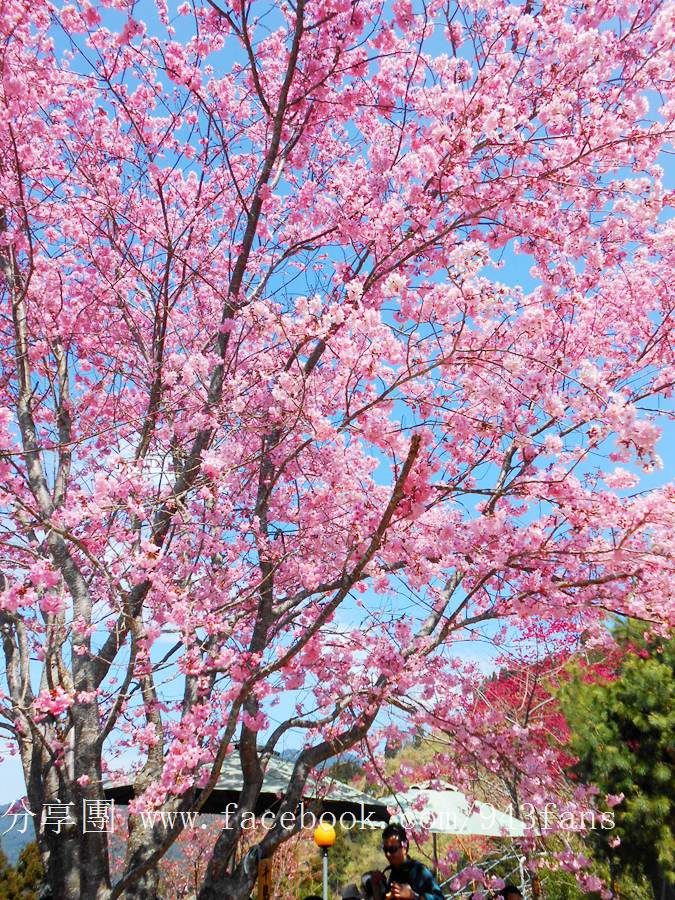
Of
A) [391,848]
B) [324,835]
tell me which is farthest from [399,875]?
[324,835]

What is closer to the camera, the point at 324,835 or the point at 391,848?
the point at 391,848

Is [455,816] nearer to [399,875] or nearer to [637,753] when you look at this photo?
[637,753]

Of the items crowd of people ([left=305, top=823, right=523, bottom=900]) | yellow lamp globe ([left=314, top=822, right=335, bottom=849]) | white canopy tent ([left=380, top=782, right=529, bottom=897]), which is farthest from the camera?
white canopy tent ([left=380, top=782, right=529, bottom=897])

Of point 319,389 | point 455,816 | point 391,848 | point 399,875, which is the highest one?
point 319,389

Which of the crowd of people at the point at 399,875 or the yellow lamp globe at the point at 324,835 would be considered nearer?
the crowd of people at the point at 399,875

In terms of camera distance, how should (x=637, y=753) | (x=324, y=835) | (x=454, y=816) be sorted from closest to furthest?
(x=324, y=835) → (x=637, y=753) → (x=454, y=816)

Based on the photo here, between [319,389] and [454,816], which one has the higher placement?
[319,389]

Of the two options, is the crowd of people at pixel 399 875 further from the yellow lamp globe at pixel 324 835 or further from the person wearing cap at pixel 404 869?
the yellow lamp globe at pixel 324 835

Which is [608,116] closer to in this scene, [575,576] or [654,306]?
[654,306]

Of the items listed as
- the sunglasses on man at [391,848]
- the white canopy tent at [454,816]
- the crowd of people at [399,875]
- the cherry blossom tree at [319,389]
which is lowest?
the white canopy tent at [454,816]

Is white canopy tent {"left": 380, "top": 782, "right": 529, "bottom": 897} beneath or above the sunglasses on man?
beneath

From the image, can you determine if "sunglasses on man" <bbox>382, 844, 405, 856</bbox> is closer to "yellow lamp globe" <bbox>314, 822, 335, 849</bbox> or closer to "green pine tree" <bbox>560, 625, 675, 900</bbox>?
"yellow lamp globe" <bbox>314, 822, 335, 849</bbox>

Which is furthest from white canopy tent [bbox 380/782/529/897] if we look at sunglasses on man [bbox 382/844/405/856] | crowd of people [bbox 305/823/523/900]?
sunglasses on man [bbox 382/844/405/856]

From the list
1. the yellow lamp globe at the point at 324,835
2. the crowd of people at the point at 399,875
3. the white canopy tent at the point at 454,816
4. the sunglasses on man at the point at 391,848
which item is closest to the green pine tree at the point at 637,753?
the white canopy tent at the point at 454,816
